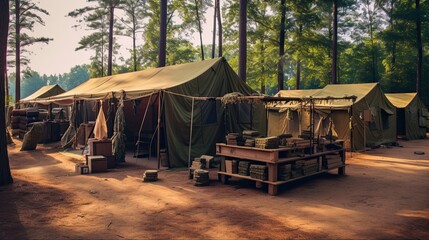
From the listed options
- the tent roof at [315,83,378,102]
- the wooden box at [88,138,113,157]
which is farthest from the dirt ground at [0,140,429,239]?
the tent roof at [315,83,378,102]

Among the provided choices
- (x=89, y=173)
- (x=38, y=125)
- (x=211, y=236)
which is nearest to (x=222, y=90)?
(x=89, y=173)

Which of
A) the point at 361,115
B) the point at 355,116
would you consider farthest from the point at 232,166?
the point at 361,115

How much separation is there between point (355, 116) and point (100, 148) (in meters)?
12.3

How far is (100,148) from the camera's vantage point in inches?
436

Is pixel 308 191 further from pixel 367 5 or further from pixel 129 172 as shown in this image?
pixel 367 5

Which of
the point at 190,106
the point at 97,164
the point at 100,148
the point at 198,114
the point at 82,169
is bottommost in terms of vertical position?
the point at 82,169

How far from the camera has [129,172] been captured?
10336 millimetres

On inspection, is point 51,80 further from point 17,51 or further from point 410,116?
point 410,116

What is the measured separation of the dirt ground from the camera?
5.18 metres

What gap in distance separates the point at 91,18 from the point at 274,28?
18.2 m

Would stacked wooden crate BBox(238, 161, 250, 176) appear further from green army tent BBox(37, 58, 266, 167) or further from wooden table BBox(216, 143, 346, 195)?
green army tent BBox(37, 58, 266, 167)

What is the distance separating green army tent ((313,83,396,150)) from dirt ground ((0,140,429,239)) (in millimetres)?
5768

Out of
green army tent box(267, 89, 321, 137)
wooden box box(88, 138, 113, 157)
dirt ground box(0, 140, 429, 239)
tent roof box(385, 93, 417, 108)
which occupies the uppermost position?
tent roof box(385, 93, 417, 108)

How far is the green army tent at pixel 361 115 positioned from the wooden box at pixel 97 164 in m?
11.4
